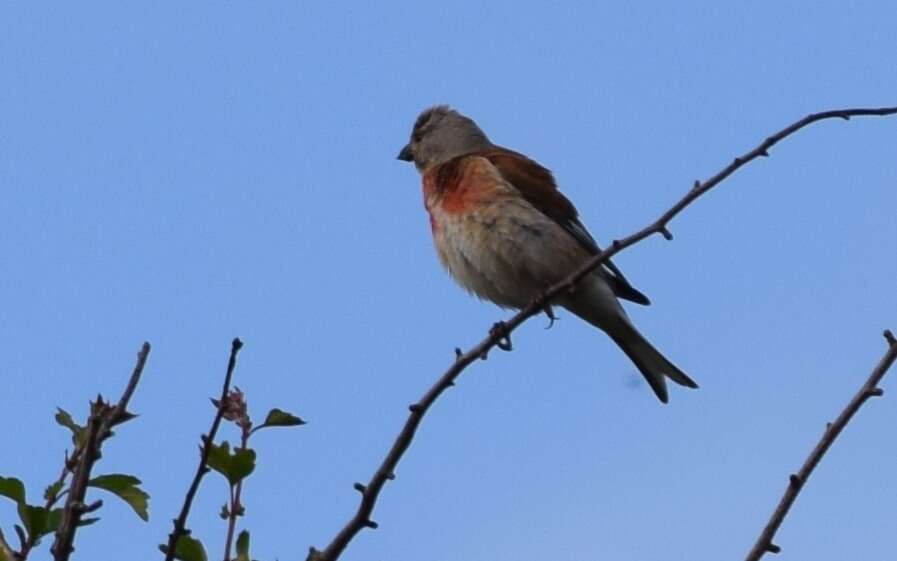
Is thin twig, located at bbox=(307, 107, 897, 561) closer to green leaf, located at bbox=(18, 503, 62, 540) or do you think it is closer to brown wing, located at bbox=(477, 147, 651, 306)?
green leaf, located at bbox=(18, 503, 62, 540)

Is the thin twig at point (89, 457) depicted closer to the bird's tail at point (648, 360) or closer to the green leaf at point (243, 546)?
the green leaf at point (243, 546)

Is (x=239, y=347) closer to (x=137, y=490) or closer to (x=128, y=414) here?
(x=128, y=414)

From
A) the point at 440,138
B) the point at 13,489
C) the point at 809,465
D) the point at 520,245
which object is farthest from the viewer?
the point at 440,138

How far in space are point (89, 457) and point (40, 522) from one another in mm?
436

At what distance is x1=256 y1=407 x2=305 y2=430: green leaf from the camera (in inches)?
105

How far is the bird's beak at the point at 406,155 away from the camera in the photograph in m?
8.10

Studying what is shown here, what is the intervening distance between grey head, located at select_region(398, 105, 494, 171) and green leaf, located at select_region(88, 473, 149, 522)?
5046 millimetres

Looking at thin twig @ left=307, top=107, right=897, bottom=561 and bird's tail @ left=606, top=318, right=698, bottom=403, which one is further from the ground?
bird's tail @ left=606, top=318, right=698, bottom=403

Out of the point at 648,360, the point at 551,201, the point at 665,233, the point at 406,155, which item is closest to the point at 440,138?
the point at 406,155

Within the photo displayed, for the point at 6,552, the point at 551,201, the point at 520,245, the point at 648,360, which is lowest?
the point at 6,552

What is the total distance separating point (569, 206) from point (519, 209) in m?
0.42

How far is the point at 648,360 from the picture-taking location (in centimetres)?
677

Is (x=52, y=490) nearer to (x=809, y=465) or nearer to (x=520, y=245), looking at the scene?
(x=809, y=465)

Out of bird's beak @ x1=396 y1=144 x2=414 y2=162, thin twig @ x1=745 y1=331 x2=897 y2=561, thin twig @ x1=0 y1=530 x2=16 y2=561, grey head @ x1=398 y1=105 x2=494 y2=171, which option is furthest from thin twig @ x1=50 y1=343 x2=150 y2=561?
bird's beak @ x1=396 y1=144 x2=414 y2=162
